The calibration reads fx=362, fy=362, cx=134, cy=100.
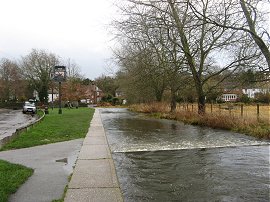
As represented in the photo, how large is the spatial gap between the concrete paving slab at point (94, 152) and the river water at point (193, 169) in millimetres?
287

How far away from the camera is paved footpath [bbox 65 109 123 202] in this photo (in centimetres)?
605

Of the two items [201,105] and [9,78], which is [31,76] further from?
[201,105]

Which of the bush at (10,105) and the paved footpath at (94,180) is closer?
the paved footpath at (94,180)

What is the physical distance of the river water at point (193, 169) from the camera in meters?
6.44

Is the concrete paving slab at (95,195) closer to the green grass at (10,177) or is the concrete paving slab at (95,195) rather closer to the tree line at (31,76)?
the green grass at (10,177)

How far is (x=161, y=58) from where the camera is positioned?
1058 inches

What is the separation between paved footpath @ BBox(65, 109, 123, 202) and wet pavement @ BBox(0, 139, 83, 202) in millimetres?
222

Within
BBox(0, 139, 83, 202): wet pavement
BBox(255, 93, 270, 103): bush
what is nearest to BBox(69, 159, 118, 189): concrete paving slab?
BBox(0, 139, 83, 202): wet pavement

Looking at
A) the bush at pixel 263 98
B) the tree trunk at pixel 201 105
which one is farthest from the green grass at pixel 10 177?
the bush at pixel 263 98

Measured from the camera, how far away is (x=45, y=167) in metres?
8.71

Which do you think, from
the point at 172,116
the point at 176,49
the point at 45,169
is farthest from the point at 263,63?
the point at 45,169

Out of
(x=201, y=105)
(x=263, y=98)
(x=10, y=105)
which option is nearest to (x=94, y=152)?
(x=201, y=105)

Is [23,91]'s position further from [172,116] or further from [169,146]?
[169,146]

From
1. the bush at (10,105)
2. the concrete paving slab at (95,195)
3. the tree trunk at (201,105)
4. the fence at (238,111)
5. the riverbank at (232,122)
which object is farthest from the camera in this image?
the bush at (10,105)
